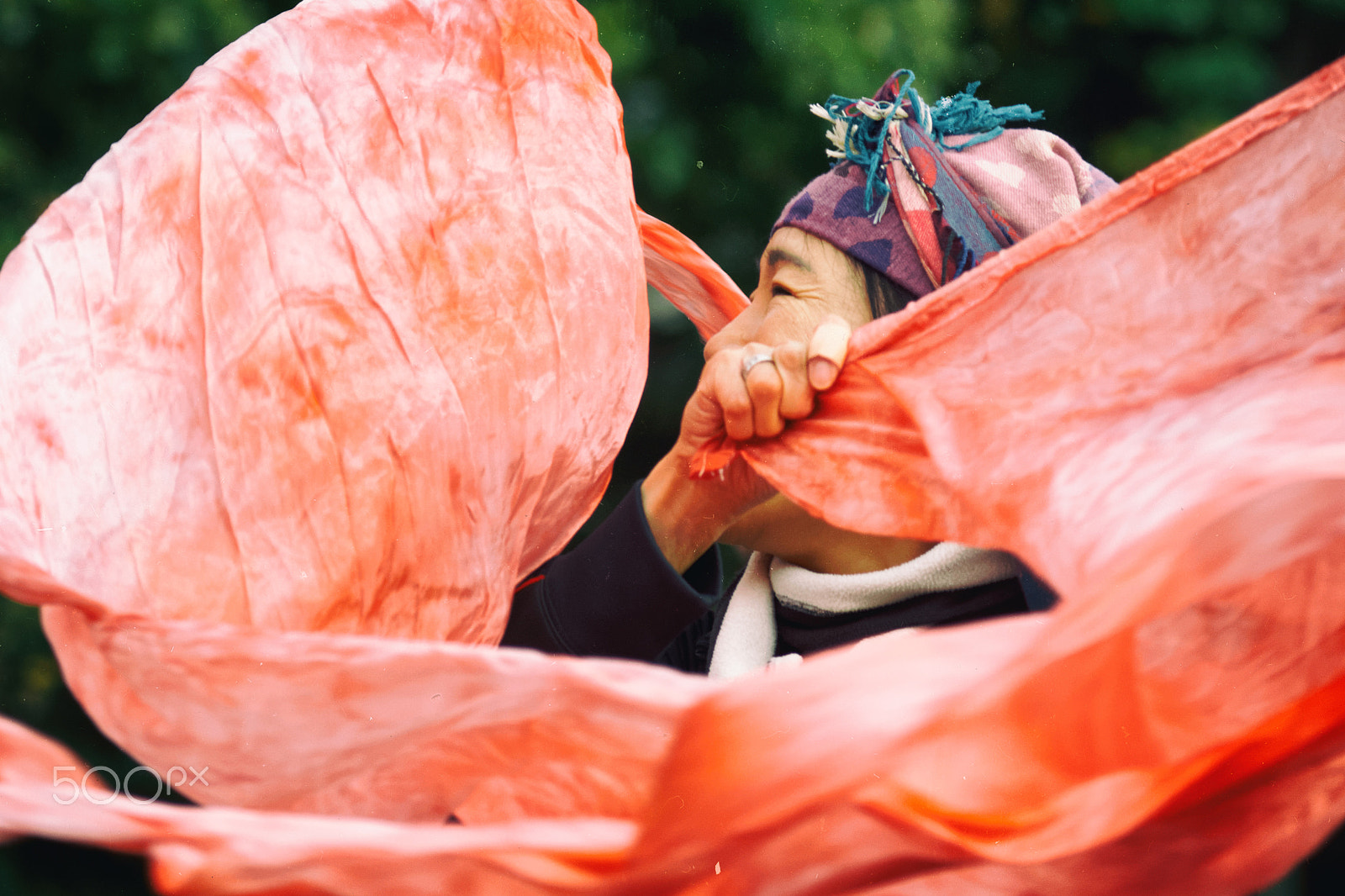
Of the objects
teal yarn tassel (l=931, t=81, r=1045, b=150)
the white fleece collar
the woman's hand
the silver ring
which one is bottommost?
the white fleece collar

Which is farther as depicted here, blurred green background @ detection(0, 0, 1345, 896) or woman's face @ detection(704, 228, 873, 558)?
blurred green background @ detection(0, 0, 1345, 896)

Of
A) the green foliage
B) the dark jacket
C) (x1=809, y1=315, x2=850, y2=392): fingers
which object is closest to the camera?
(x1=809, y1=315, x2=850, y2=392): fingers

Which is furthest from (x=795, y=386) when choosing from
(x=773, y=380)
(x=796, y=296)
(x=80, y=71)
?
(x=80, y=71)

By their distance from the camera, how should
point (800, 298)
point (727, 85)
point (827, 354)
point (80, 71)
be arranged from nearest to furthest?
point (827, 354), point (800, 298), point (80, 71), point (727, 85)

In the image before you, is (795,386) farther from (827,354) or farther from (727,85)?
(727,85)

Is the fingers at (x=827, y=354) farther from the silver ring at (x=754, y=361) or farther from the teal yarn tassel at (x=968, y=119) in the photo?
the teal yarn tassel at (x=968, y=119)

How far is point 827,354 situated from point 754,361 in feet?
0.18

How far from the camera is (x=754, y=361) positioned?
67cm

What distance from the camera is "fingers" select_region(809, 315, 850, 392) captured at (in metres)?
0.64

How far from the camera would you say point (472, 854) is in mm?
384

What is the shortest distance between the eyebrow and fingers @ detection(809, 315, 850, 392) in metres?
0.10

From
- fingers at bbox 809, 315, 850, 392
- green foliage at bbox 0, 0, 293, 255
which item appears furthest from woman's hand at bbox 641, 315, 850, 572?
green foliage at bbox 0, 0, 293, 255

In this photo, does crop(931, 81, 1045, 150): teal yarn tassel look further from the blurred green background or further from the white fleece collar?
the blurred green background

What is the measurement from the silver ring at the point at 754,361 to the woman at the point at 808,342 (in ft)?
0.04
